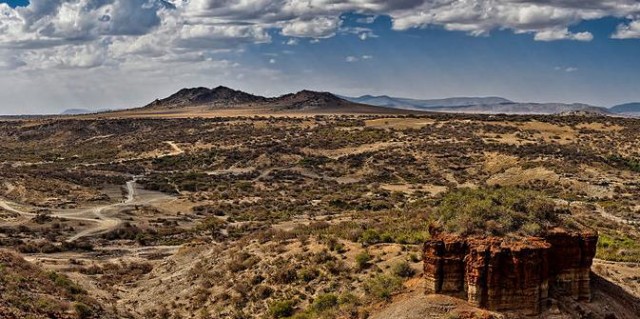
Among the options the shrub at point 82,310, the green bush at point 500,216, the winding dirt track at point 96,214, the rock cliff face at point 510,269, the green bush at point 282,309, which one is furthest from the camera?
the winding dirt track at point 96,214

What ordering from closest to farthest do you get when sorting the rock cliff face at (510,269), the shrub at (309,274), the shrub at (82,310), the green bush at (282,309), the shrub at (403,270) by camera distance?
the rock cliff face at (510,269)
the shrub at (403,270)
the green bush at (282,309)
the shrub at (82,310)
the shrub at (309,274)

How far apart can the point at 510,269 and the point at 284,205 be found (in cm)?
4334

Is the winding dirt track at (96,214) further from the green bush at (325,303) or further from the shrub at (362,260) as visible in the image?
the green bush at (325,303)

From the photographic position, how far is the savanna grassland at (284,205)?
2364 centimetres

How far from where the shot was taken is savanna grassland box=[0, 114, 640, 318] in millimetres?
23641

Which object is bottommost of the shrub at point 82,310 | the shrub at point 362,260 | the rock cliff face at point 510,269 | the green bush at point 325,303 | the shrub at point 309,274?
the shrub at point 82,310

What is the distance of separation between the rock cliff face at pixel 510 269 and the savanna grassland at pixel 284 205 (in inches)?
26.7

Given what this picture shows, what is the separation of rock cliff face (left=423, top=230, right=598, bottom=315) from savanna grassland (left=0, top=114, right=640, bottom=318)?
2.22 feet

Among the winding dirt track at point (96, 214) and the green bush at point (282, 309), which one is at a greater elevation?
the green bush at point (282, 309)

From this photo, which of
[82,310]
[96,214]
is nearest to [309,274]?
[82,310]

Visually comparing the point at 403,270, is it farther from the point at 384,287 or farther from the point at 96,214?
the point at 96,214

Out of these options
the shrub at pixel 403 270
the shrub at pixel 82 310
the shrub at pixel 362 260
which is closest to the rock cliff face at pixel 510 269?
the shrub at pixel 403 270

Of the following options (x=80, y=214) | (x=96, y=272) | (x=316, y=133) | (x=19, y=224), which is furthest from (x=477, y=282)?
(x=316, y=133)

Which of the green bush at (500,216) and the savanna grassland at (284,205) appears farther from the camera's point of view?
the savanna grassland at (284,205)
